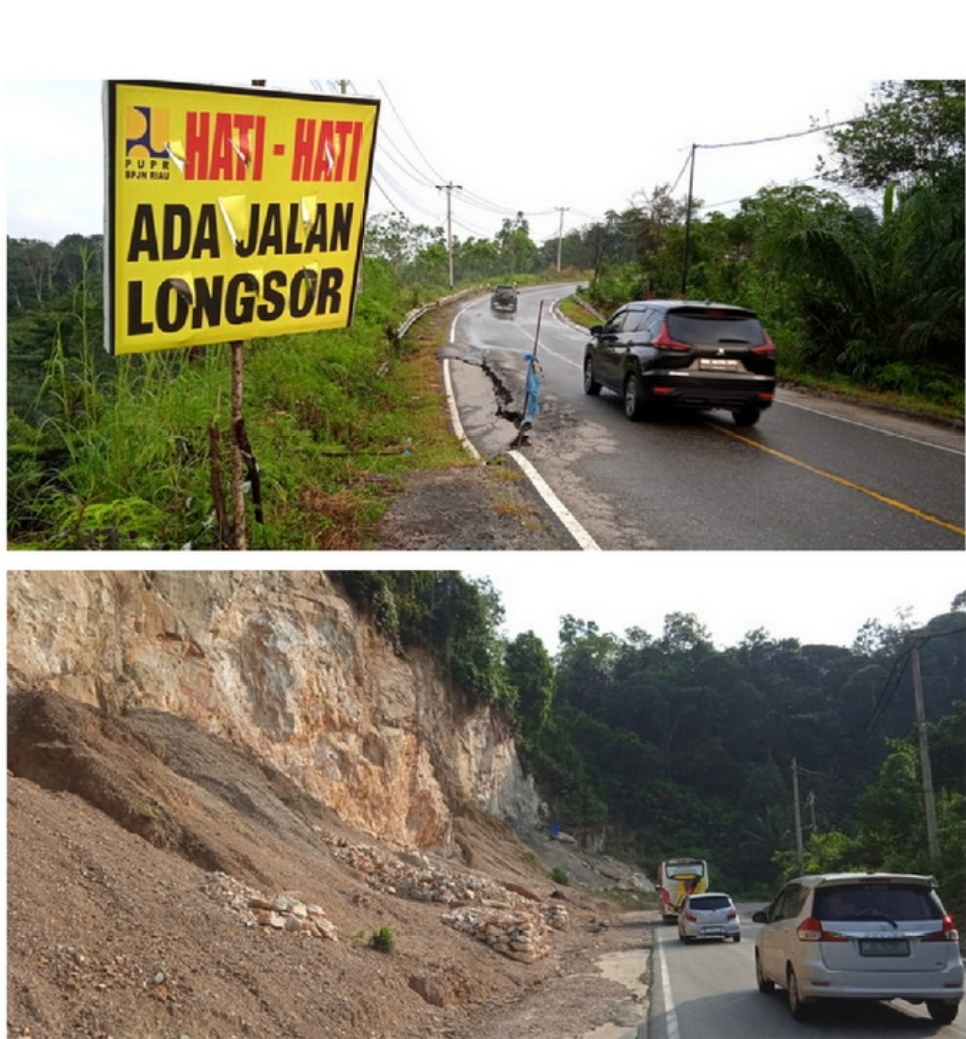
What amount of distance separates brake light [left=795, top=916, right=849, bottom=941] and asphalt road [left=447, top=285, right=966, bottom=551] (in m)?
3.28

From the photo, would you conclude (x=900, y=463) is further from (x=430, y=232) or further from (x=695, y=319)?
(x=430, y=232)

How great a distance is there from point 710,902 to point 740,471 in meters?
12.7

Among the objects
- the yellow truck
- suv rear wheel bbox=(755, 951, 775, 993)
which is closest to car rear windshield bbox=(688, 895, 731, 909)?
the yellow truck

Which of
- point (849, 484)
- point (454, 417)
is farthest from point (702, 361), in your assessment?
point (454, 417)

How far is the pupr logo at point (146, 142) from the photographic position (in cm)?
719

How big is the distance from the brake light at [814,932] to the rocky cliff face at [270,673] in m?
9.02

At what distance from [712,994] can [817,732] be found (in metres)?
44.0

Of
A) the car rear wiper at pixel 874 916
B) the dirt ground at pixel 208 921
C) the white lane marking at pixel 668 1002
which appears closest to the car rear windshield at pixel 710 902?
the white lane marking at pixel 668 1002

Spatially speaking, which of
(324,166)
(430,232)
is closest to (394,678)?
(324,166)

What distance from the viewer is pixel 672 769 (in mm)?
59188

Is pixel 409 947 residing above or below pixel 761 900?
above

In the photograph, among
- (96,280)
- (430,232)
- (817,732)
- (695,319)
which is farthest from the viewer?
(817,732)

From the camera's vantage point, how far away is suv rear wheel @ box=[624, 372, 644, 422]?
52.7ft

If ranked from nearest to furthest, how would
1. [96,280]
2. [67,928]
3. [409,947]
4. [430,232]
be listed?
[67,928] < [96,280] < [409,947] < [430,232]
